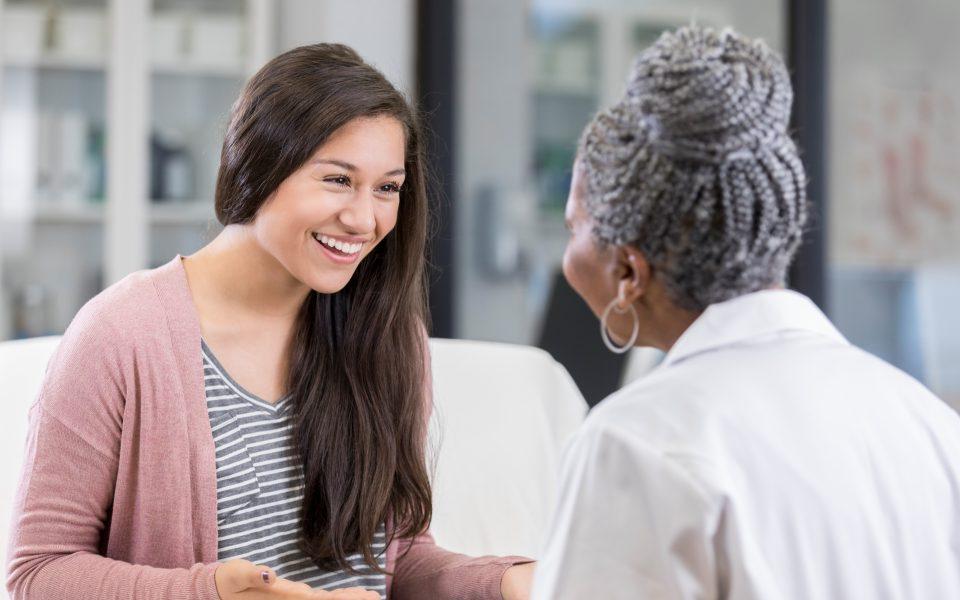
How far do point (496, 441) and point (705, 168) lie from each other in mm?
1078

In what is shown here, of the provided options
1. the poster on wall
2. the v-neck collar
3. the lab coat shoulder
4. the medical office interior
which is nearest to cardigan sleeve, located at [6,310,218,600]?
the v-neck collar

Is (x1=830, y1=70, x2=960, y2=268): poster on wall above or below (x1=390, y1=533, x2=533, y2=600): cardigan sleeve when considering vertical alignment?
above

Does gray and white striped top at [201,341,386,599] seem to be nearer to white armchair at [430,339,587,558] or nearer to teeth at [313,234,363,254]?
teeth at [313,234,363,254]

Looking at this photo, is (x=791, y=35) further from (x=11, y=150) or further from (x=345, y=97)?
(x=11, y=150)

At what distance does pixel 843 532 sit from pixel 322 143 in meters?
0.75

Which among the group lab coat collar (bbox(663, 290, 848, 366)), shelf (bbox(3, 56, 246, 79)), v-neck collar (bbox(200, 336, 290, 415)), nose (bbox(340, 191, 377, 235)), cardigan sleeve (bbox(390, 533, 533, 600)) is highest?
shelf (bbox(3, 56, 246, 79))

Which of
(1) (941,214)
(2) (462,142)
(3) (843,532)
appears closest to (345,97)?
(3) (843,532)

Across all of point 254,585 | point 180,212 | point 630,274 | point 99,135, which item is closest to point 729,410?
point 630,274

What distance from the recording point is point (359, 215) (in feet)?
4.27

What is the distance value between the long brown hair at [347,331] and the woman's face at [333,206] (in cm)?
2

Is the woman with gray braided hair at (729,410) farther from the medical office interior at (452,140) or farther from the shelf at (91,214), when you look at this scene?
the shelf at (91,214)

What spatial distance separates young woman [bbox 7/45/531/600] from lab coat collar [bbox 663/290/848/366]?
1.71 ft

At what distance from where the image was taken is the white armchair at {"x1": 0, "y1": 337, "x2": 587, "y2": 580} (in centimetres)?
179

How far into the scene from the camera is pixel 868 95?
3.21m
